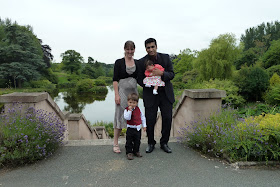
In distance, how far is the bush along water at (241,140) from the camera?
2775mm

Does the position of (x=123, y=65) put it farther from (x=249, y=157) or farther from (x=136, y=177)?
(x=249, y=157)

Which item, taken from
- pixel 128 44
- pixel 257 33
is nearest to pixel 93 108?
pixel 128 44

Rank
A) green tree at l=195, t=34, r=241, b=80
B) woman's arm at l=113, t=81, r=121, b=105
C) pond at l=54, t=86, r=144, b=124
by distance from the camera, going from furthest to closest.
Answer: green tree at l=195, t=34, r=241, b=80 < pond at l=54, t=86, r=144, b=124 < woman's arm at l=113, t=81, r=121, b=105

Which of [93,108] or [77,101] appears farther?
[77,101]

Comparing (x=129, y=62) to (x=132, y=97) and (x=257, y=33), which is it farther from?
(x=257, y=33)

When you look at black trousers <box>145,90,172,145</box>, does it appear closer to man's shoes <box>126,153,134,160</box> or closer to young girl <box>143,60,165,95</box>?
young girl <box>143,60,165,95</box>

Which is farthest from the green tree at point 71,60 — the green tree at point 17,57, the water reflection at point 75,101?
the green tree at point 17,57

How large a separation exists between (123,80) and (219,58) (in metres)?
19.1

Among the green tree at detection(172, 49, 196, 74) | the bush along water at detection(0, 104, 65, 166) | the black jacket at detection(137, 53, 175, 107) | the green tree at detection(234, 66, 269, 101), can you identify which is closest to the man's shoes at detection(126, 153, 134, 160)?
the black jacket at detection(137, 53, 175, 107)

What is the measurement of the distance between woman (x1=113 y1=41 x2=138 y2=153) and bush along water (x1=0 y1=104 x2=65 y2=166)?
114 centimetres

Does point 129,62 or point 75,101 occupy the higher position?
point 129,62

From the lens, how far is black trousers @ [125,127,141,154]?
3020mm

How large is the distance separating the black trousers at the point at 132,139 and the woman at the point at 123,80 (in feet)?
0.75

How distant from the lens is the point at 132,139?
3.09 metres
